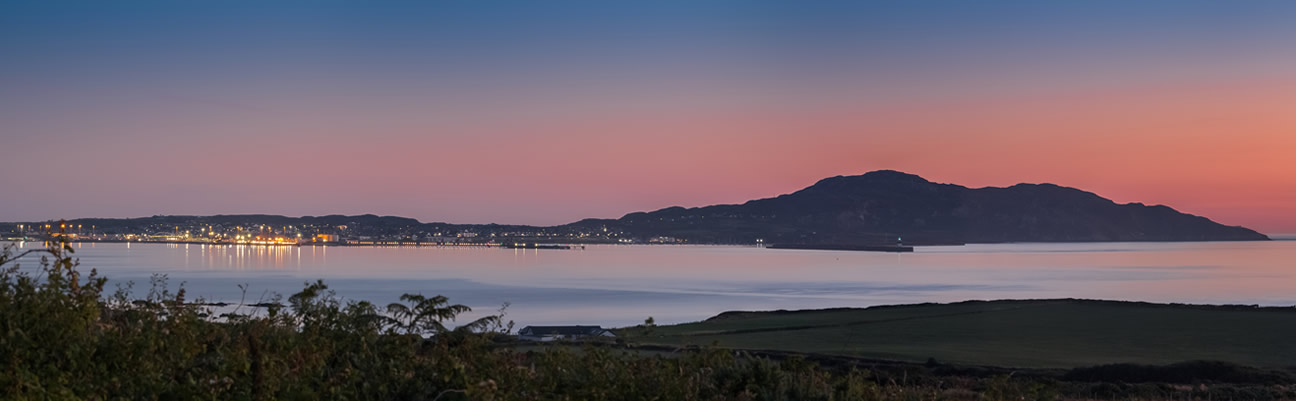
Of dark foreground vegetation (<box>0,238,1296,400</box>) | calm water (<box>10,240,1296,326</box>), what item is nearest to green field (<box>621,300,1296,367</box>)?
calm water (<box>10,240,1296,326</box>)

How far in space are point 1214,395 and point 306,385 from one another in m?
17.0

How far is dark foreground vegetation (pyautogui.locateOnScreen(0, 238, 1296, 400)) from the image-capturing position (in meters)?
5.86

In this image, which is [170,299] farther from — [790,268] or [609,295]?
[790,268]

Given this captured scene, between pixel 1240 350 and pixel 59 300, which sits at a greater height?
pixel 59 300

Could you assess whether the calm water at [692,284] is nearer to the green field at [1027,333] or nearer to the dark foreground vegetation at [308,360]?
the green field at [1027,333]

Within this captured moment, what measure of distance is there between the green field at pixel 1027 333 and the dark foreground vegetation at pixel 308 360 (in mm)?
20604

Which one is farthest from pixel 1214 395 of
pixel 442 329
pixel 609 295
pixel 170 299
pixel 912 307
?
pixel 609 295

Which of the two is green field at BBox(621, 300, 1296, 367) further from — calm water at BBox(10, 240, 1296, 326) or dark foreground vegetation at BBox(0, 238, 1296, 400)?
dark foreground vegetation at BBox(0, 238, 1296, 400)

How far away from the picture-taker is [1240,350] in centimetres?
3628

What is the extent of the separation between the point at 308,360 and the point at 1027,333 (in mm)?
41211

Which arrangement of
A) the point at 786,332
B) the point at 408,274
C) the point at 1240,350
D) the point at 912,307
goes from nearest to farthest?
the point at 1240,350, the point at 786,332, the point at 912,307, the point at 408,274

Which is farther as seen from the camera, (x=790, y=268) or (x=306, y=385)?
(x=790, y=268)

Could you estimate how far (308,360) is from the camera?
6.70 m

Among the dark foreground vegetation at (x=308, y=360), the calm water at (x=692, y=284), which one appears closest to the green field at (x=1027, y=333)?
the calm water at (x=692, y=284)
